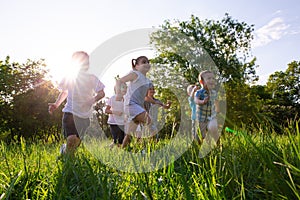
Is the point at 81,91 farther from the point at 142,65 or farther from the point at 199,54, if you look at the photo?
the point at 199,54

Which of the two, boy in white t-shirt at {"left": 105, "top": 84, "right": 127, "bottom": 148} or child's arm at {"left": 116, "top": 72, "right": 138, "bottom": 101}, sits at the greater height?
child's arm at {"left": 116, "top": 72, "right": 138, "bottom": 101}

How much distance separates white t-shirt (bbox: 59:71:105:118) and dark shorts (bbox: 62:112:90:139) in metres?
0.07

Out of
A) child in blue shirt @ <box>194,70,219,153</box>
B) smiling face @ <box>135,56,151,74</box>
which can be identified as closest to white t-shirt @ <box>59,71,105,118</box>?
smiling face @ <box>135,56,151,74</box>

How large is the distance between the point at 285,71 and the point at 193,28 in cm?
2332

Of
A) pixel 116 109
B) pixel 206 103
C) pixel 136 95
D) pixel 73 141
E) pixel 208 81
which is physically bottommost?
pixel 73 141

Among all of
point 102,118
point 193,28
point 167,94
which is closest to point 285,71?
point 193,28

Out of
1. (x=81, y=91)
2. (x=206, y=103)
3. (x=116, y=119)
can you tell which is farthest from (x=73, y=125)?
(x=116, y=119)

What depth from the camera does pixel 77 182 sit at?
2.18 metres

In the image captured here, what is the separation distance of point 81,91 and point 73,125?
1.81 ft

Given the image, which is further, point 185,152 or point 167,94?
point 167,94

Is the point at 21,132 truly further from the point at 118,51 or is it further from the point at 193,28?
the point at 193,28

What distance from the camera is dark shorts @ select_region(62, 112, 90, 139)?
4660 millimetres

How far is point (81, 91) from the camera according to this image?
493 cm

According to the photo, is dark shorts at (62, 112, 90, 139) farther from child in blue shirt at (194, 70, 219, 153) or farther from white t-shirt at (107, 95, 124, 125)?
white t-shirt at (107, 95, 124, 125)
